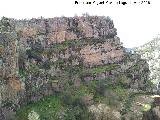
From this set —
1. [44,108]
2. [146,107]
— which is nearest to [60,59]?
[44,108]

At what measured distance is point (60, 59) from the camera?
17050 cm

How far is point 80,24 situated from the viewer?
607 feet

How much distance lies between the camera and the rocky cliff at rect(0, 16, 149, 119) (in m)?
135

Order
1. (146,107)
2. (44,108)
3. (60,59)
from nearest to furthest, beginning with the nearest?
(44,108), (146,107), (60,59)

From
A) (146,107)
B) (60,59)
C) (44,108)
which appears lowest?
(146,107)

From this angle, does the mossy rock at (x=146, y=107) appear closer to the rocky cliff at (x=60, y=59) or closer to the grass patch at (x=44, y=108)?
the rocky cliff at (x=60, y=59)

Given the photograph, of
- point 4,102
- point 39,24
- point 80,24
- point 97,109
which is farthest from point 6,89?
point 80,24

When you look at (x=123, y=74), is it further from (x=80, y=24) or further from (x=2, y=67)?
(x=2, y=67)

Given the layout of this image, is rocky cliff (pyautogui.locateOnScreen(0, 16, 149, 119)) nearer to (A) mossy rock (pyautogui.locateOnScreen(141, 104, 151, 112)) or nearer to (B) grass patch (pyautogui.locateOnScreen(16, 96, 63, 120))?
→ (B) grass patch (pyautogui.locateOnScreen(16, 96, 63, 120))

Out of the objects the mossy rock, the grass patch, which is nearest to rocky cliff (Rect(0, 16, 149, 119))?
the grass patch

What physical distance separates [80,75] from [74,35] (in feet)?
74.7

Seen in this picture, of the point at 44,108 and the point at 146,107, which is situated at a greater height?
the point at 44,108

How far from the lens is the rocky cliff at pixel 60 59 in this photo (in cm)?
13538

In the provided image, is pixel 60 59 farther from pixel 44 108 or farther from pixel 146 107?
pixel 146 107
